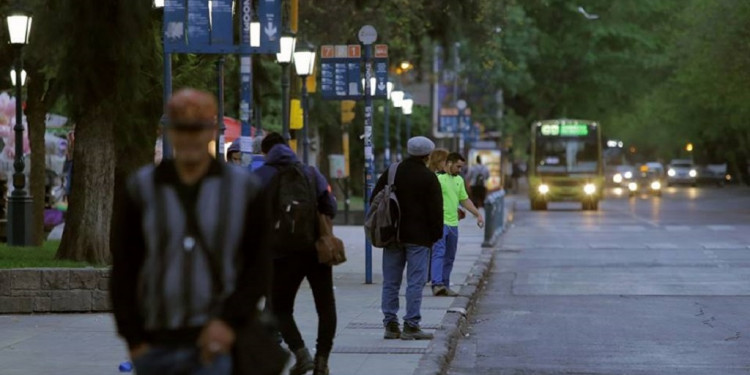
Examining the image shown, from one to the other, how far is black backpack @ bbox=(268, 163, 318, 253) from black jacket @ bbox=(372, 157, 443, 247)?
2754 millimetres

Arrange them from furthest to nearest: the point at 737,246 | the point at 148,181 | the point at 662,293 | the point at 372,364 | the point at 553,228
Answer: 1. the point at 553,228
2. the point at 737,246
3. the point at 662,293
4. the point at 372,364
5. the point at 148,181

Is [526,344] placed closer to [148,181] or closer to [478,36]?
A: [148,181]

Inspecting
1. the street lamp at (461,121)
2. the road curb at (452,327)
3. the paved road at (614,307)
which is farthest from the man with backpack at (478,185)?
the road curb at (452,327)

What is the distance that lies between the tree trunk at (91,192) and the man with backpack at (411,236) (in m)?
5.80

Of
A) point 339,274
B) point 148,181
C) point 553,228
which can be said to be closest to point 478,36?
point 553,228

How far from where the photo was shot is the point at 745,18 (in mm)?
54531

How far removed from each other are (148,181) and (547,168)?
49819mm

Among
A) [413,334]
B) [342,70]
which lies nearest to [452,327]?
[413,334]

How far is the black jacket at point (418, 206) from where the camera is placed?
44.6 feet

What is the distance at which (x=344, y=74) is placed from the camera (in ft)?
69.5

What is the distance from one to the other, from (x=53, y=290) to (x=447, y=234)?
4.73 metres

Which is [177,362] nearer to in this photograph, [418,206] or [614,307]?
[418,206]

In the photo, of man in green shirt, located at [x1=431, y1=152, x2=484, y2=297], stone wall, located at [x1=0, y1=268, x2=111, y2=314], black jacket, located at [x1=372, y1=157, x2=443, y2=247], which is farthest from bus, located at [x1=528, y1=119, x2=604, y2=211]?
black jacket, located at [x1=372, y1=157, x2=443, y2=247]

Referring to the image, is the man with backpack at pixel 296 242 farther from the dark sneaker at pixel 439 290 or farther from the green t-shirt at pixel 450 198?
the green t-shirt at pixel 450 198
